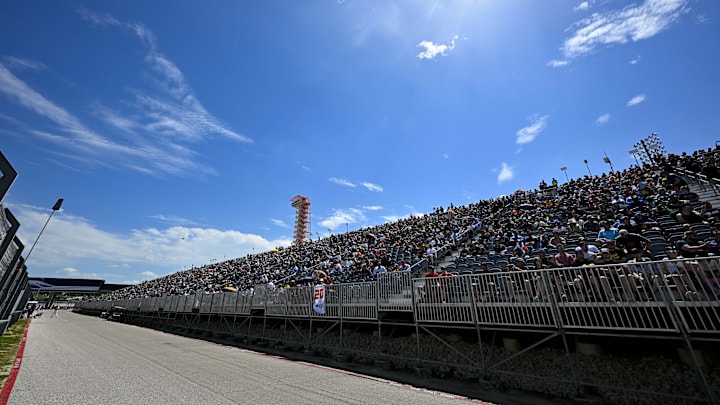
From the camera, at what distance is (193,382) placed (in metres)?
6.41

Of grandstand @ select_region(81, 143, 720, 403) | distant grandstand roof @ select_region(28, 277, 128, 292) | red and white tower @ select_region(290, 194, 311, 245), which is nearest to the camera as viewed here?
grandstand @ select_region(81, 143, 720, 403)

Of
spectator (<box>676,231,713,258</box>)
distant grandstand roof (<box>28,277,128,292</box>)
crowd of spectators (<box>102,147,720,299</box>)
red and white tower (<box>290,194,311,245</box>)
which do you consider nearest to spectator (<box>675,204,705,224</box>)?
crowd of spectators (<box>102,147,720,299</box>)

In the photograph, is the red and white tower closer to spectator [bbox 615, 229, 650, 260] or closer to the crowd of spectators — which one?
the crowd of spectators

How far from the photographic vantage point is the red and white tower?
85731mm

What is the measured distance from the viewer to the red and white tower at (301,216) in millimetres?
85731

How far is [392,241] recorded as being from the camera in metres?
24.5

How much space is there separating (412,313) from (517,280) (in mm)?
3054

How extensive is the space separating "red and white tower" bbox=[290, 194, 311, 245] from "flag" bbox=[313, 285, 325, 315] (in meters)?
76.2

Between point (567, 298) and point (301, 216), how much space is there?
84.5 metres

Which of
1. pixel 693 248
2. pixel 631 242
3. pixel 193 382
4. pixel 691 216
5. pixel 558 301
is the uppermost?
pixel 691 216

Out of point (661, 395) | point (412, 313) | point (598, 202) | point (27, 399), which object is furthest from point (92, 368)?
point (598, 202)

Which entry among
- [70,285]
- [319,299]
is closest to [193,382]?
[319,299]

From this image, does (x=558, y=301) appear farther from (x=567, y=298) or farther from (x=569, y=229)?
(x=569, y=229)

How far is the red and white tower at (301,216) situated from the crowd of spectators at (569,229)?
2245 inches
